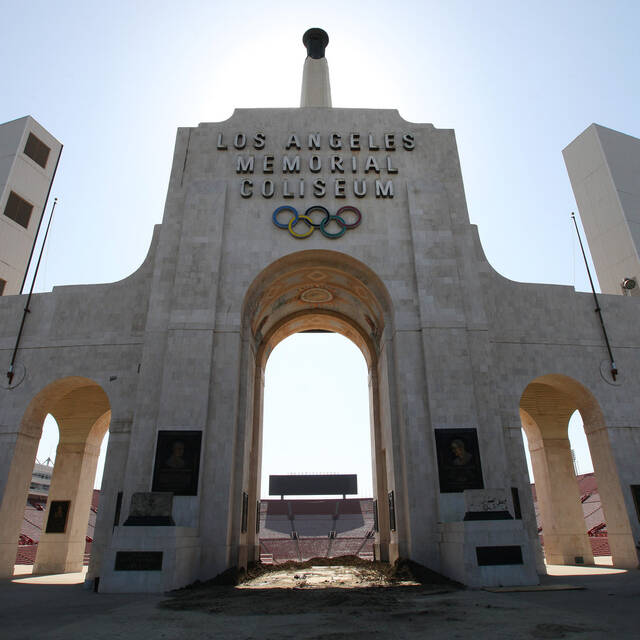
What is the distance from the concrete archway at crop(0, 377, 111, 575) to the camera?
20.0 m

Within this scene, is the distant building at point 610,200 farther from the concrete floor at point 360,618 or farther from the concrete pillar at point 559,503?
the concrete floor at point 360,618

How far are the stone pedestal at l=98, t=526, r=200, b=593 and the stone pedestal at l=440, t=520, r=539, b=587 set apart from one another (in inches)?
313

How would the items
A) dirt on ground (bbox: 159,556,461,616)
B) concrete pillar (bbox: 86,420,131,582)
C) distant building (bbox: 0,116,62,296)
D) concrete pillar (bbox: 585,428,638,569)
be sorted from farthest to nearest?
distant building (bbox: 0,116,62,296) < concrete pillar (bbox: 585,428,638,569) < concrete pillar (bbox: 86,420,131,582) < dirt on ground (bbox: 159,556,461,616)

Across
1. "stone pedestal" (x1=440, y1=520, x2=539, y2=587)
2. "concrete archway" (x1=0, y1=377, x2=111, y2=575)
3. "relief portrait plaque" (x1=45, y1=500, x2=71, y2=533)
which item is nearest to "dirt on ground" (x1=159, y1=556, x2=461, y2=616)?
"stone pedestal" (x1=440, y1=520, x2=539, y2=587)

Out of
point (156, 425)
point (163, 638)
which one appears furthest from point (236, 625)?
point (156, 425)

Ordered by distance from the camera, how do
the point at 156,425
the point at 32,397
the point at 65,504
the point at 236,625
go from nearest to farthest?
the point at 236,625
the point at 156,425
the point at 32,397
the point at 65,504

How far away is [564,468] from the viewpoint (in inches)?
941

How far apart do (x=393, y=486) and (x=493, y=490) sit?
5272mm

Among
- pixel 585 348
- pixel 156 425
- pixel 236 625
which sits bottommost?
pixel 236 625

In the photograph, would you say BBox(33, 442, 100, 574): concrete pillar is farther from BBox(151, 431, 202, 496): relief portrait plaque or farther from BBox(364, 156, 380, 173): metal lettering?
BBox(364, 156, 380, 173): metal lettering

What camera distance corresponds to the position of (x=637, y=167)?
2902 cm

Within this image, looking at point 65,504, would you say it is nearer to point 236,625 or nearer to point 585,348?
point 236,625

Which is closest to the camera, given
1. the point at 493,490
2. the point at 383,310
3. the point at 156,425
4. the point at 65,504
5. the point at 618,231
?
the point at 493,490

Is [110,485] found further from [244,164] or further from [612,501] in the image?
[612,501]
